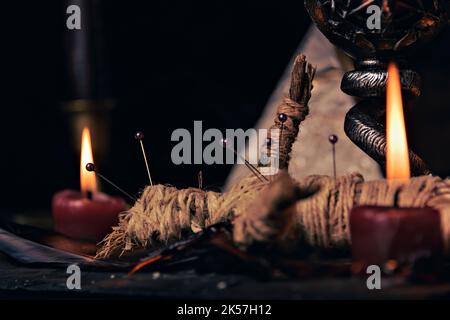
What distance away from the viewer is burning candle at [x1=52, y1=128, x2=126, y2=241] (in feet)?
3.88

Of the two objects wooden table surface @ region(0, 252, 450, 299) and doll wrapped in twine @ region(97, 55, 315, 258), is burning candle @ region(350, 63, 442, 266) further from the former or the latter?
doll wrapped in twine @ region(97, 55, 315, 258)

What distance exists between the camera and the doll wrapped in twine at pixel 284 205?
0.79m

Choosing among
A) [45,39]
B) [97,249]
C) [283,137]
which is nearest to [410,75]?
[283,137]

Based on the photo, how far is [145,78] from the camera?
92.0 inches

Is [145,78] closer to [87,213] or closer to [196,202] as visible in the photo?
[87,213]

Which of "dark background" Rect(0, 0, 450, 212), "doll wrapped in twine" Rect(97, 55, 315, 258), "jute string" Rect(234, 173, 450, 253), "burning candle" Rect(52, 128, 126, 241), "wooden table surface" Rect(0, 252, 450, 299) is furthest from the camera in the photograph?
"dark background" Rect(0, 0, 450, 212)

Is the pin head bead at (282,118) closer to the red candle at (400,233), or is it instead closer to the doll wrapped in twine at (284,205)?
the doll wrapped in twine at (284,205)

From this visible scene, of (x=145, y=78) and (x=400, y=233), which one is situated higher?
(x=145, y=78)

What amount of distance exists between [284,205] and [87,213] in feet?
1.60

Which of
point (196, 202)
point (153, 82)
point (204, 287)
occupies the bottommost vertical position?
point (204, 287)

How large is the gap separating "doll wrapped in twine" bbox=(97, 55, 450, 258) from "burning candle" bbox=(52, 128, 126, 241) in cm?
3

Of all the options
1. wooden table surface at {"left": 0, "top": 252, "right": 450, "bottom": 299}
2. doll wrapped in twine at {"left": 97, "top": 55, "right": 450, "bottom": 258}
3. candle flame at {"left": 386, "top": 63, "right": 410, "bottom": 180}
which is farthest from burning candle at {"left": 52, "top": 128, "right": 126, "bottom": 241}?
candle flame at {"left": 386, "top": 63, "right": 410, "bottom": 180}

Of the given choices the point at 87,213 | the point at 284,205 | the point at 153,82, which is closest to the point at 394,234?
the point at 284,205

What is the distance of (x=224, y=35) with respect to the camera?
7.25ft
